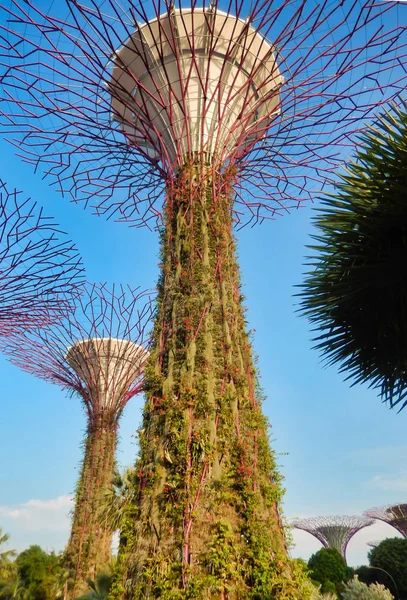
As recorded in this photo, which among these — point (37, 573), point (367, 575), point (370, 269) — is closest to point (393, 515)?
point (367, 575)

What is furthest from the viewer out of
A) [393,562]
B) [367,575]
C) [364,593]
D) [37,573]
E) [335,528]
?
[335,528]

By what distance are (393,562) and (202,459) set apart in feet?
55.6

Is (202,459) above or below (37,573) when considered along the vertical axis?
above

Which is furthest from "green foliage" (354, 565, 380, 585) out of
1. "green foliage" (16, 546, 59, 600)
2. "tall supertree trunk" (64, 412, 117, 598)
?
"green foliage" (16, 546, 59, 600)

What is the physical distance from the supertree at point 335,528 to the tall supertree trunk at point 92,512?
1908cm

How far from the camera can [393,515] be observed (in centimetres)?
2659

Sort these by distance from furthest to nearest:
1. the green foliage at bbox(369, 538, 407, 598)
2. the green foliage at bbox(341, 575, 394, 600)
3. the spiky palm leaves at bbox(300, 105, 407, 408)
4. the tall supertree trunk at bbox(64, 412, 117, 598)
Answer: the green foliage at bbox(369, 538, 407, 598)
the tall supertree trunk at bbox(64, 412, 117, 598)
the green foliage at bbox(341, 575, 394, 600)
the spiky palm leaves at bbox(300, 105, 407, 408)

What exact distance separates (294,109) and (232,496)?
622cm

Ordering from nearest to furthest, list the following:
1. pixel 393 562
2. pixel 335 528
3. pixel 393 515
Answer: pixel 393 562 → pixel 393 515 → pixel 335 528

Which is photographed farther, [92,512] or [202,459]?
[92,512]

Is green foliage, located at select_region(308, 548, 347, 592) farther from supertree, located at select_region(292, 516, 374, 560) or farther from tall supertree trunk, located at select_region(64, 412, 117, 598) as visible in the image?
supertree, located at select_region(292, 516, 374, 560)

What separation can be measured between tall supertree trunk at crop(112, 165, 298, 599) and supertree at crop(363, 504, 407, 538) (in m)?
26.5

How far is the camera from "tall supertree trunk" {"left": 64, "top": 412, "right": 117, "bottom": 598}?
1245cm

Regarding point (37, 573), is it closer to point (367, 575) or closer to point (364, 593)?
point (367, 575)
